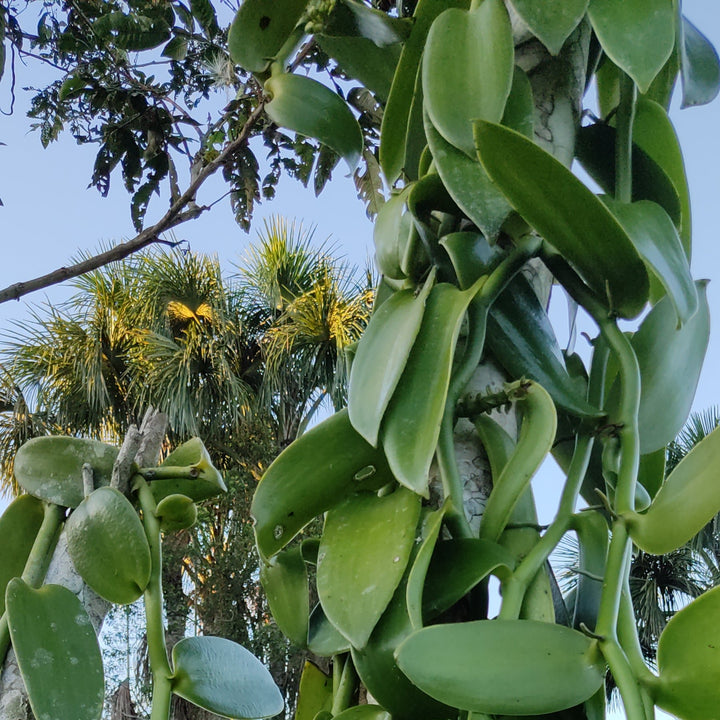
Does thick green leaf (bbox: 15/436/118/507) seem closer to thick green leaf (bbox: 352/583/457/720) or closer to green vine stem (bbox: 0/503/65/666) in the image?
green vine stem (bbox: 0/503/65/666)

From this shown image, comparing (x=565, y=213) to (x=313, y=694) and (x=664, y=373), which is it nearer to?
(x=664, y=373)

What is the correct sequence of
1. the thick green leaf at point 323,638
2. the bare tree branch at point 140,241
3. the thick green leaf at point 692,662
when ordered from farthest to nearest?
1. the bare tree branch at point 140,241
2. the thick green leaf at point 323,638
3. the thick green leaf at point 692,662

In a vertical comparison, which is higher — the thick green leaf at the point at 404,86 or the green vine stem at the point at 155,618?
the thick green leaf at the point at 404,86

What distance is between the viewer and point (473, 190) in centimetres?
29

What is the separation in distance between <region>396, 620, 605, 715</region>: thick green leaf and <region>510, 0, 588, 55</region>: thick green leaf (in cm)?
21

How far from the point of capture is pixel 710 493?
8.3 inches

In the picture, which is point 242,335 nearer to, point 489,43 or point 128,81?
point 128,81

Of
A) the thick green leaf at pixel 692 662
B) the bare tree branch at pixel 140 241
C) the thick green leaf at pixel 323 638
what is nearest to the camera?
the thick green leaf at pixel 692 662

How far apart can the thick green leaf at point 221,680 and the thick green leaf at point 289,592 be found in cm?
3

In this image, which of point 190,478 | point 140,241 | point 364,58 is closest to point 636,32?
point 364,58

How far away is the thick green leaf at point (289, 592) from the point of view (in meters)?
0.32

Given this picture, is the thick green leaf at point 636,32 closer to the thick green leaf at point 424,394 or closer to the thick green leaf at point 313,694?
the thick green leaf at point 424,394

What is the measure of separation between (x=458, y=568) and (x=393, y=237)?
14cm

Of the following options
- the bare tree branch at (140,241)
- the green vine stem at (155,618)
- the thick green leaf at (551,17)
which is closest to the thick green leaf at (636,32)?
the thick green leaf at (551,17)
